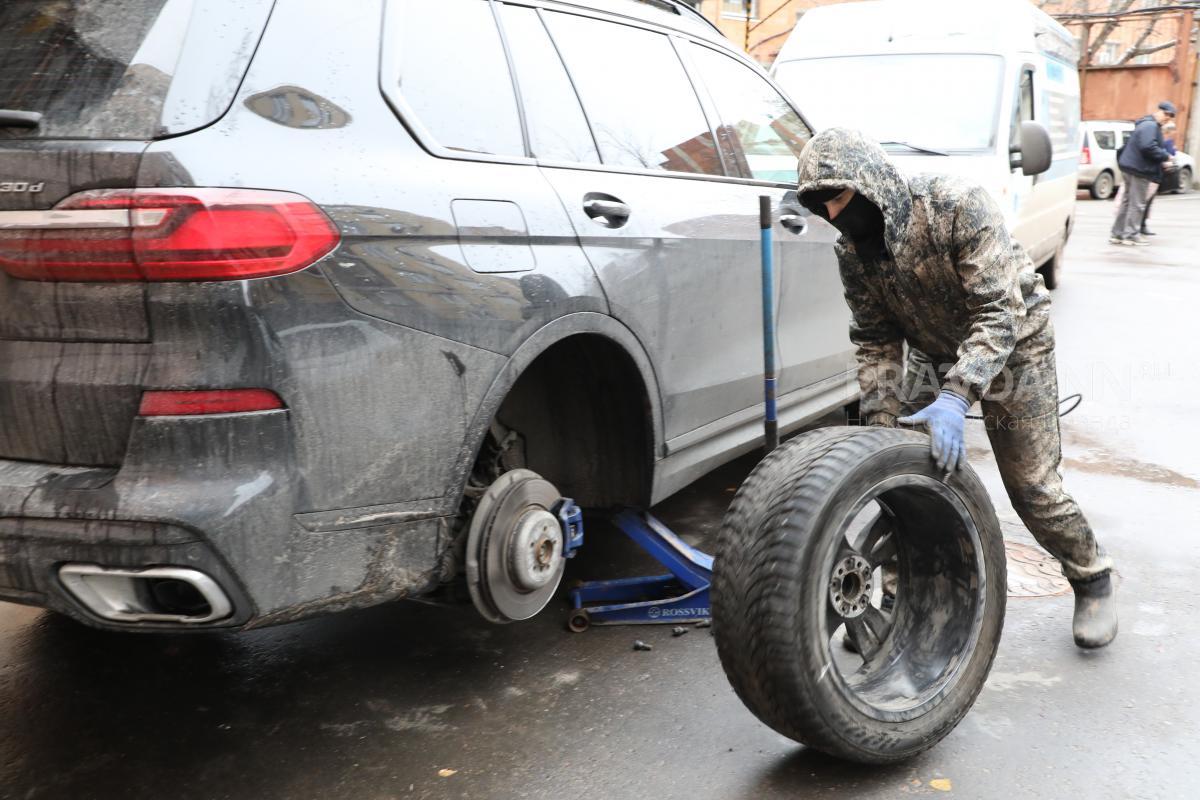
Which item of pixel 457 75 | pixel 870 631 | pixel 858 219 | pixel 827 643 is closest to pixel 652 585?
pixel 870 631

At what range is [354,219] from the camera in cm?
238

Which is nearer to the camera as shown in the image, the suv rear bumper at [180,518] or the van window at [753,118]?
the suv rear bumper at [180,518]

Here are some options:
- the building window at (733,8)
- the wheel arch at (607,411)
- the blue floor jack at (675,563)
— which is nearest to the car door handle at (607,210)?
the wheel arch at (607,411)

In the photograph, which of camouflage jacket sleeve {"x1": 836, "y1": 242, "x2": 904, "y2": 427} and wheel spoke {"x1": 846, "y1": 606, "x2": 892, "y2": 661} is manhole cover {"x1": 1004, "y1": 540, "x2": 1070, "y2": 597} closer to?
camouflage jacket sleeve {"x1": 836, "y1": 242, "x2": 904, "y2": 427}

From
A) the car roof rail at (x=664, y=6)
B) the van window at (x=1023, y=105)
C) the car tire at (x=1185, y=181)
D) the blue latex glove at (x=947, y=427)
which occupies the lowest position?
the car tire at (x=1185, y=181)

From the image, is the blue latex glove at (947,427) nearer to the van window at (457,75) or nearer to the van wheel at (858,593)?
the van wheel at (858,593)

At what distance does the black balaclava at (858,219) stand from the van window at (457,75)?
0.83 meters

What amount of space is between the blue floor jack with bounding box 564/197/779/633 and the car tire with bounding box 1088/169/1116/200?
24712 mm

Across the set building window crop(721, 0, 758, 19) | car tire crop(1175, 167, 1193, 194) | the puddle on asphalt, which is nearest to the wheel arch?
the puddle on asphalt

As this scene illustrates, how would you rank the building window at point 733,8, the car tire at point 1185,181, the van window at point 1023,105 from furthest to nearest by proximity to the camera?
1. the building window at point 733,8
2. the car tire at point 1185,181
3. the van window at point 1023,105

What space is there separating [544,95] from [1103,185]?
25.7 m

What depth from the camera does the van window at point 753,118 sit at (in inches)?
165

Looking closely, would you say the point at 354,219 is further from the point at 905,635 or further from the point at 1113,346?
the point at 1113,346

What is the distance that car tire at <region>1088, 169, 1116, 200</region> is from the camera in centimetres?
2519
